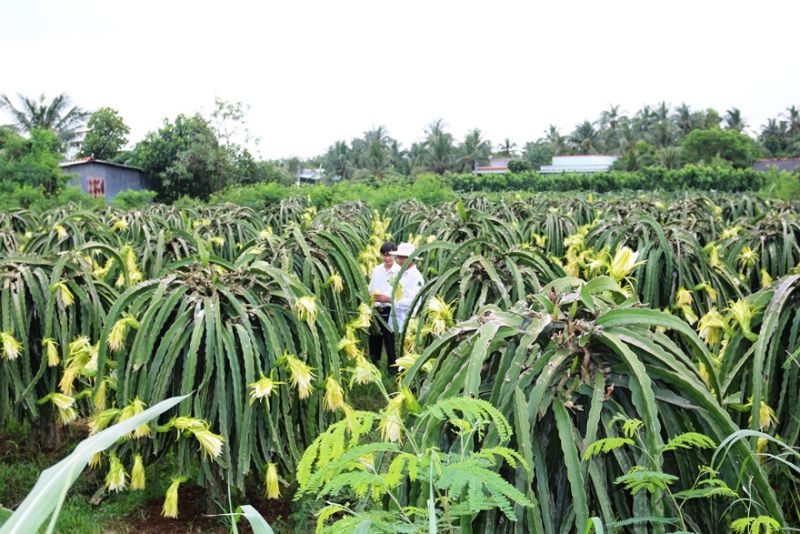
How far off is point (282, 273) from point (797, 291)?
2239mm

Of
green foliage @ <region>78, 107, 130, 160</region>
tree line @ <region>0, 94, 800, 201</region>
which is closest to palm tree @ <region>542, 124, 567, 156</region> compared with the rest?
tree line @ <region>0, 94, 800, 201</region>

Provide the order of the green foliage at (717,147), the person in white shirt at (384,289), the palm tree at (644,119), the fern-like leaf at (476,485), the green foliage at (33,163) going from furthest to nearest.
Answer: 1. the palm tree at (644,119)
2. the green foliage at (717,147)
3. the green foliage at (33,163)
4. the person in white shirt at (384,289)
5. the fern-like leaf at (476,485)

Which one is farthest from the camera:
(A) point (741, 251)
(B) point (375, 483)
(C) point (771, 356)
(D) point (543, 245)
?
(D) point (543, 245)

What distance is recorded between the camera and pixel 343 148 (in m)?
54.7

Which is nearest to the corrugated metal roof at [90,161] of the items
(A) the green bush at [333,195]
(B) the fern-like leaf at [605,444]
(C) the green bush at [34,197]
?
(A) the green bush at [333,195]

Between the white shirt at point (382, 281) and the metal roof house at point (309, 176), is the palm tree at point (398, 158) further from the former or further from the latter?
the white shirt at point (382, 281)

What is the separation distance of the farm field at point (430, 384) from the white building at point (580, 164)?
4356 cm

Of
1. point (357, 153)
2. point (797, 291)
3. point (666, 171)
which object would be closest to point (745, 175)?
point (666, 171)

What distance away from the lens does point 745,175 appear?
35531mm

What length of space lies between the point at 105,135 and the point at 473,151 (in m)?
29.8

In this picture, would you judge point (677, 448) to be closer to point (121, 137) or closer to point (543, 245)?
point (543, 245)

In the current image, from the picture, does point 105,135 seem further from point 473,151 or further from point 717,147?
point 717,147

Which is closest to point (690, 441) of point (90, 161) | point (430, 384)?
point (430, 384)

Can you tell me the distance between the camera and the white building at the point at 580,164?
162 feet
